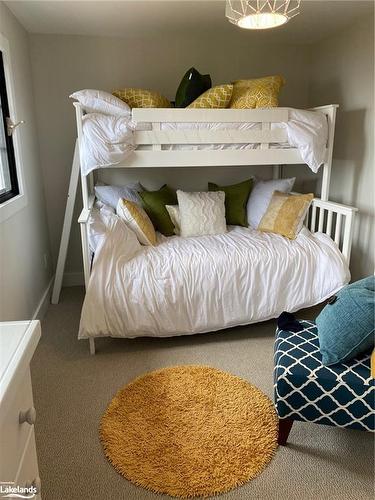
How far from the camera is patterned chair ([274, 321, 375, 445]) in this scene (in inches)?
58.9

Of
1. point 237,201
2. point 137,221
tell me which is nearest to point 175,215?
point 137,221

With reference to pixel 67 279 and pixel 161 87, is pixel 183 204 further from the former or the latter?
pixel 67 279

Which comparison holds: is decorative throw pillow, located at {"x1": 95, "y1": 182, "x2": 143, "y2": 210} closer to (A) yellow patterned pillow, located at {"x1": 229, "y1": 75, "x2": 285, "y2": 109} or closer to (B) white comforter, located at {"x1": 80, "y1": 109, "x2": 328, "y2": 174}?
(B) white comforter, located at {"x1": 80, "y1": 109, "x2": 328, "y2": 174}

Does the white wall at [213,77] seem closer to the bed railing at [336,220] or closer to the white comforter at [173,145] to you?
the bed railing at [336,220]

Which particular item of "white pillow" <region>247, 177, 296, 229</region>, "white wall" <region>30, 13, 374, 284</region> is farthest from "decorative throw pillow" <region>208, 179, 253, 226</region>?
"white wall" <region>30, 13, 374, 284</region>

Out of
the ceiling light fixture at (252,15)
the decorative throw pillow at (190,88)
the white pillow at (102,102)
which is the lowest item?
the white pillow at (102,102)

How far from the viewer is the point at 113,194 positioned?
3031mm

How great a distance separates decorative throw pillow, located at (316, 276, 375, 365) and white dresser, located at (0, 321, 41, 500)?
1137mm

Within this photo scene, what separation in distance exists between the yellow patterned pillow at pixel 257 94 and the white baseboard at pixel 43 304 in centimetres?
203

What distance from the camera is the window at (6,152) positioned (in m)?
2.49

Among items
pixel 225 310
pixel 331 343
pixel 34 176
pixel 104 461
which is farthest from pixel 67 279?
pixel 331 343

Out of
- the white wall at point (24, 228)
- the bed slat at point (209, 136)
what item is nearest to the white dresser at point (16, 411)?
the white wall at point (24, 228)

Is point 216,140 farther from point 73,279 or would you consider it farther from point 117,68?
point 73,279

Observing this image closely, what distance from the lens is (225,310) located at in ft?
8.09
